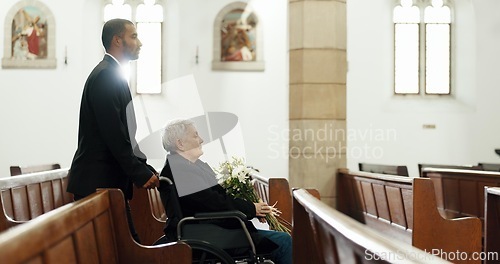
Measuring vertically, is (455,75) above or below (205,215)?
above

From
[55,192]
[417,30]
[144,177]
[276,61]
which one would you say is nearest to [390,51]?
[417,30]

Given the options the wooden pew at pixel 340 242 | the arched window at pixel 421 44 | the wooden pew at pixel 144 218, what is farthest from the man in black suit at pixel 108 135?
the arched window at pixel 421 44

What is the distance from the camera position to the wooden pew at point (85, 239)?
1406 millimetres

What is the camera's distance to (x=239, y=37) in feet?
43.5

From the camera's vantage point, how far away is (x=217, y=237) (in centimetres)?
379

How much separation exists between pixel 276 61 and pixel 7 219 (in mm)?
9713

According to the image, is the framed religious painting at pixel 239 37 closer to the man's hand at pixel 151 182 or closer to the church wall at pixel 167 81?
the church wall at pixel 167 81

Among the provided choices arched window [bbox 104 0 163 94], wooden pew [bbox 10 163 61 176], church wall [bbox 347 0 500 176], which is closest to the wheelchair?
wooden pew [bbox 10 163 61 176]

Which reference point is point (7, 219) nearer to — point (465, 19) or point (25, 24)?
point (25, 24)

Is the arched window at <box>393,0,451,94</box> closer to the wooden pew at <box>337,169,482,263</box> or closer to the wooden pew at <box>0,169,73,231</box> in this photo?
the wooden pew at <box>337,169,482,263</box>

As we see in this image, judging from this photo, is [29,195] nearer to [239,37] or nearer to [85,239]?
[85,239]

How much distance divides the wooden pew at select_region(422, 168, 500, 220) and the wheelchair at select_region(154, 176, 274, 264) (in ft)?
8.94

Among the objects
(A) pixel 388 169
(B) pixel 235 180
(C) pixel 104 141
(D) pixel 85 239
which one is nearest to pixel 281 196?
(B) pixel 235 180

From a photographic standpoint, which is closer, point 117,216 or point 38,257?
point 38,257
